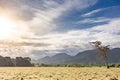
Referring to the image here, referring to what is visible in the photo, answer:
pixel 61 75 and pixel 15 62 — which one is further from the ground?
pixel 15 62

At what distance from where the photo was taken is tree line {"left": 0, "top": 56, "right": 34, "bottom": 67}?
17862 cm

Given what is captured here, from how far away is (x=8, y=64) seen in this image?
179 m

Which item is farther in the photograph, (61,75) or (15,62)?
(15,62)

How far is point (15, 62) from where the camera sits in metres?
181

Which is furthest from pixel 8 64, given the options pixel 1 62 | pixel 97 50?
pixel 97 50

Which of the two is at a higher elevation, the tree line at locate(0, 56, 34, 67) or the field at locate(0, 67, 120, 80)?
the tree line at locate(0, 56, 34, 67)

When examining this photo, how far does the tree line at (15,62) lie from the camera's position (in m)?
179

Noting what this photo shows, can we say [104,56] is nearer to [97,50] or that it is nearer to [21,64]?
[97,50]

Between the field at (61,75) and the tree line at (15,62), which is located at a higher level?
the tree line at (15,62)

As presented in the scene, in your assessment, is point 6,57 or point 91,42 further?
point 6,57

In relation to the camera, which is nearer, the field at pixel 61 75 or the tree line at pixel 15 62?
the field at pixel 61 75

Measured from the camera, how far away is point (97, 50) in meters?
92.9

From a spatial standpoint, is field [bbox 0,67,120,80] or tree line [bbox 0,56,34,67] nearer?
field [bbox 0,67,120,80]

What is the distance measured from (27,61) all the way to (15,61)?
10243mm
